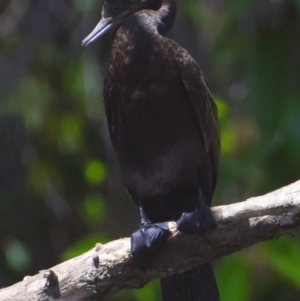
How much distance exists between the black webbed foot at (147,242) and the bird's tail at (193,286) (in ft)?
1.41

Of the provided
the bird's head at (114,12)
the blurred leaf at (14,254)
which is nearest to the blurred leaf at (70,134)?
the blurred leaf at (14,254)

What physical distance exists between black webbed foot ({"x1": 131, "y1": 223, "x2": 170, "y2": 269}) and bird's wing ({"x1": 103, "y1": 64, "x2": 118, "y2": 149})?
0.68m

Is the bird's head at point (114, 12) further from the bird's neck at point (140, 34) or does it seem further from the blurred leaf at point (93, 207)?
the blurred leaf at point (93, 207)

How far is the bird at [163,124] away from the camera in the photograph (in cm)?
460

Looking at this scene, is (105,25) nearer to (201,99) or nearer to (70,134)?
(201,99)

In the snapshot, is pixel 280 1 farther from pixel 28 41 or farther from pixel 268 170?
pixel 28 41

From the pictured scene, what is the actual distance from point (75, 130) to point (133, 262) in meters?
3.07

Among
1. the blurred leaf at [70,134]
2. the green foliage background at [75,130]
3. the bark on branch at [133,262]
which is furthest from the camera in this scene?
the blurred leaf at [70,134]

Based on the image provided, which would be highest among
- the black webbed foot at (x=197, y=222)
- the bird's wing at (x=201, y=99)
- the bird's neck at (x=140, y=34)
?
the bird's neck at (x=140, y=34)

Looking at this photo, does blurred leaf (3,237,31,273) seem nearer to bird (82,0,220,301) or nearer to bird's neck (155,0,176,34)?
bird (82,0,220,301)

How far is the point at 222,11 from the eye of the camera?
8281 mm

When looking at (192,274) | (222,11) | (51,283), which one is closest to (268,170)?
(192,274)

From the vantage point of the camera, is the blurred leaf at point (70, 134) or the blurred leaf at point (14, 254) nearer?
the blurred leaf at point (14, 254)

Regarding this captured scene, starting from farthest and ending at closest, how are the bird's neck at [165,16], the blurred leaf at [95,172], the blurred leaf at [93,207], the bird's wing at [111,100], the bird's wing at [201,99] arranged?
the blurred leaf at [93,207] < the blurred leaf at [95,172] < the bird's neck at [165,16] < the bird's wing at [111,100] < the bird's wing at [201,99]
